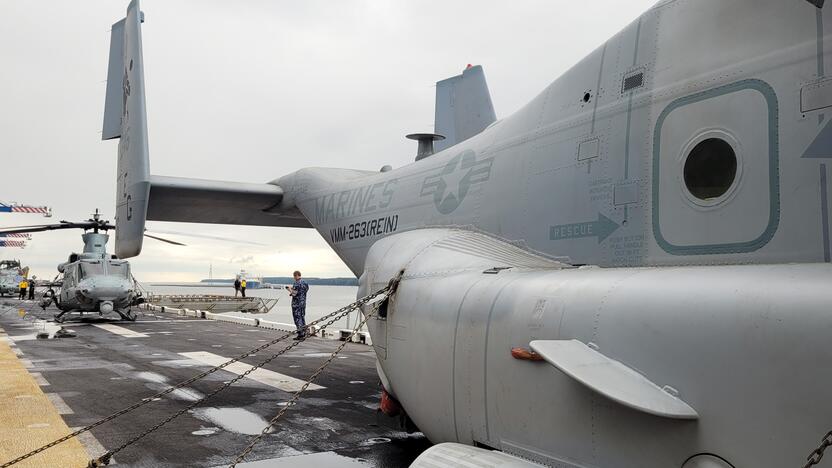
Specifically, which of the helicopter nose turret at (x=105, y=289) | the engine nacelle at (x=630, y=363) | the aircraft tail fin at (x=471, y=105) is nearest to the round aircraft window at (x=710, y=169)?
the engine nacelle at (x=630, y=363)

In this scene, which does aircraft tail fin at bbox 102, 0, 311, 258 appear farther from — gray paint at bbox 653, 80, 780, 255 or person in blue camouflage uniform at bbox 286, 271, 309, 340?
gray paint at bbox 653, 80, 780, 255

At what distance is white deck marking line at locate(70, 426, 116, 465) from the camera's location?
20.1 ft

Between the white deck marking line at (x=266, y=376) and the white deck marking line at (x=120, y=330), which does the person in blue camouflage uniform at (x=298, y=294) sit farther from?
the white deck marking line at (x=120, y=330)

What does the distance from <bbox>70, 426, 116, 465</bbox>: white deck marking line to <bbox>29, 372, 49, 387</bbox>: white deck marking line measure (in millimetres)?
3856

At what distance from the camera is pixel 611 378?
3193 mm

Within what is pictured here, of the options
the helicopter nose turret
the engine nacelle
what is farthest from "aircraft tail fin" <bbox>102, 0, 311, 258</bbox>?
the helicopter nose turret

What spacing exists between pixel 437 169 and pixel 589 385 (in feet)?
16.1

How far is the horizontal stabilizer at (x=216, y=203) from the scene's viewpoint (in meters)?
9.81

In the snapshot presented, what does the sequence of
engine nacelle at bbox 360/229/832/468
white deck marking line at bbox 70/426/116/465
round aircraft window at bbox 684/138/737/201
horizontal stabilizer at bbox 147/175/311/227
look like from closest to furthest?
engine nacelle at bbox 360/229/832/468, round aircraft window at bbox 684/138/737/201, white deck marking line at bbox 70/426/116/465, horizontal stabilizer at bbox 147/175/311/227

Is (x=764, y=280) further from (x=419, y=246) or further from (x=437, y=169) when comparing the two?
(x=437, y=169)

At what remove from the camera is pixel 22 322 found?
24.0 meters

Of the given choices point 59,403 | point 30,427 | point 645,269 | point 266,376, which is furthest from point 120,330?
point 645,269

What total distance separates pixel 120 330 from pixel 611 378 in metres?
20.4

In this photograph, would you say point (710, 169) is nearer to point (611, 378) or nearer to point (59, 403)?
point (611, 378)
